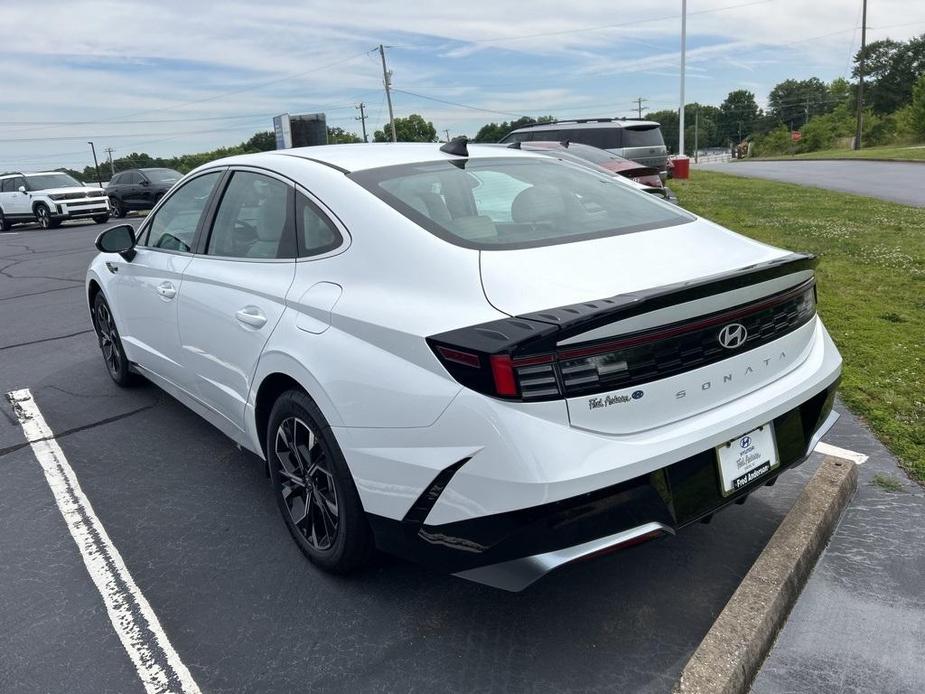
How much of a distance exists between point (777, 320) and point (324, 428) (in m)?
1.65

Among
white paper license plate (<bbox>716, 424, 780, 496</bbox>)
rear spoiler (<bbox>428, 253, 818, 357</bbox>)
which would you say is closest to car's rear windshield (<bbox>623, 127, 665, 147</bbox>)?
white paper license plate (<bbox>716, 424, 780, 496</bbox>)

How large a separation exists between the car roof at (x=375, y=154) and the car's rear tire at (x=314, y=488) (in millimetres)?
1047

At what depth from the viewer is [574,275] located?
2.39m

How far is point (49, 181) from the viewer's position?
2408 cm

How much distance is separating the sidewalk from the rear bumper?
0.54 metres

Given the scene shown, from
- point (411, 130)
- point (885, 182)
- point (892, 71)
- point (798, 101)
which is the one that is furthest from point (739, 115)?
point (885, 182)

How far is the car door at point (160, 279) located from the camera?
12.8 feet

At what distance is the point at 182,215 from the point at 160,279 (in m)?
0.38

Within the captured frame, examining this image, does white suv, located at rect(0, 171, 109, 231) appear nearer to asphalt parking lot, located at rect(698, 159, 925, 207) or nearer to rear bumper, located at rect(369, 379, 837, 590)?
asphalt parking lot, located at rect(698, 159, 925, 207)

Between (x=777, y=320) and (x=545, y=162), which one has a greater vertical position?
(x=545, y=162)

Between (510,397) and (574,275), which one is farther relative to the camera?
(574,275)

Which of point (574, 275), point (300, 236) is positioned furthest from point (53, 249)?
point (574, 275)

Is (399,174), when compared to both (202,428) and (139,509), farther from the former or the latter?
(202,428)

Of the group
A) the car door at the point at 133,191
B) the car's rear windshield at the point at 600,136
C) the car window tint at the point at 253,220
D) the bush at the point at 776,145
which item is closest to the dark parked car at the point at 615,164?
the car's rear windshield at the point at 600,136
